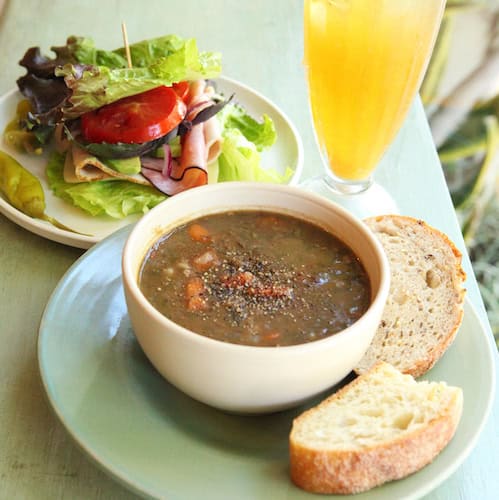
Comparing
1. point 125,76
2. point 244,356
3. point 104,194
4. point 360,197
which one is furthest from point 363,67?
point 244,356

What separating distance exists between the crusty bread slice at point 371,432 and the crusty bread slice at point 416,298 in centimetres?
14

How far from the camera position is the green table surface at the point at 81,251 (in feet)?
5.14

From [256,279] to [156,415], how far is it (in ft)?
1.18

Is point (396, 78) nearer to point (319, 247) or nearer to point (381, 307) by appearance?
point (319, 247)

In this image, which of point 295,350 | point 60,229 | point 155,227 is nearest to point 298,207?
point 155,227

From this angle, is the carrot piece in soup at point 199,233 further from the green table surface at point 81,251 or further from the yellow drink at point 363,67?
the yellow drink at point 363,67

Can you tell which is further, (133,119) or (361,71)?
(133,119)

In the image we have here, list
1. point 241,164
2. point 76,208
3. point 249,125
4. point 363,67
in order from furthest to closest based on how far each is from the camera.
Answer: point 249,125 → point 241,164 → point 76,208 → point 363,67

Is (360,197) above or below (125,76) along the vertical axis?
below

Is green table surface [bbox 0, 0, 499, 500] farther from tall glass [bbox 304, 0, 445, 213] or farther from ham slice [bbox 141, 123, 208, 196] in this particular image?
ham slice [bbox 141, 123, 208, 196]

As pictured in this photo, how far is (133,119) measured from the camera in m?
2.35

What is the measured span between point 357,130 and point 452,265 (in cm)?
62

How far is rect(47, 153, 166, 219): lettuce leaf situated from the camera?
7.32 ft

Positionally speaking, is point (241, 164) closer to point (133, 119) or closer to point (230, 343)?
point (133, 119)
